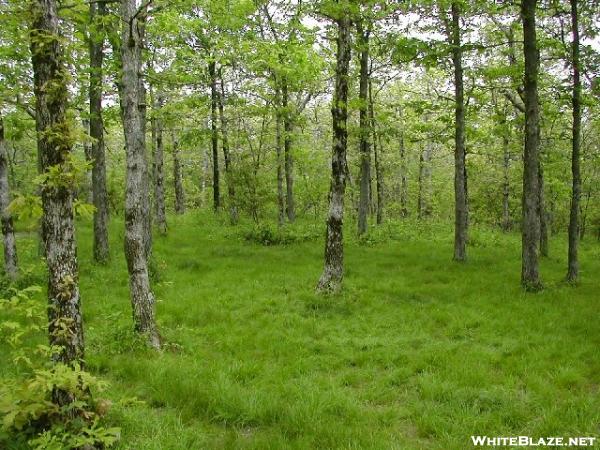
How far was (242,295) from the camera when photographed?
12023 millimetres

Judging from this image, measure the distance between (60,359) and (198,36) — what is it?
17.3 meters

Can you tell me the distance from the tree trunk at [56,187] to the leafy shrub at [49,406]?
13 cm

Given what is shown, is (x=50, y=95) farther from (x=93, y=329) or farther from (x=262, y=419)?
(x=93, y=329)

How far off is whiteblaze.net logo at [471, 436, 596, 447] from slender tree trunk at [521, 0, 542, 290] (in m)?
7.70

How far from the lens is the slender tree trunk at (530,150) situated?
1248cm

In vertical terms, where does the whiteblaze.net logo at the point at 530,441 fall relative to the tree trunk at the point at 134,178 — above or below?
below

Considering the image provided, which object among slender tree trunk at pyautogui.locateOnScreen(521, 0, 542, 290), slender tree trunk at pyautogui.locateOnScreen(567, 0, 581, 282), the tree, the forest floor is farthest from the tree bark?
slender tree trunk at pyautogui.locateOnScreen(567, 0, 581, 282)

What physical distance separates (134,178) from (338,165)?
540cm

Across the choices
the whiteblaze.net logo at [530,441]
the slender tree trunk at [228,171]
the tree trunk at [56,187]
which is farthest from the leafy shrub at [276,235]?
the tree trunk at [56,187]

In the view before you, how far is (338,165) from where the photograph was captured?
11930 mm

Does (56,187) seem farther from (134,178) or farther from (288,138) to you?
(288,138)

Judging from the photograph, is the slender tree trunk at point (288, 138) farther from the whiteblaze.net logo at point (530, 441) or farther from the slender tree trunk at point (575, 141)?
the whiteblaze.net logo at point (530, 441)

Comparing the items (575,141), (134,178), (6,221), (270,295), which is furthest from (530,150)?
(6,221)

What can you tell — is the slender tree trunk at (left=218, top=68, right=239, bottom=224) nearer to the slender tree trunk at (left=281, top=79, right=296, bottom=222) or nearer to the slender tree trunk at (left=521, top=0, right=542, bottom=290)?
the slender tree trunk at (left=281, top=79, right=296, bottom=222)
